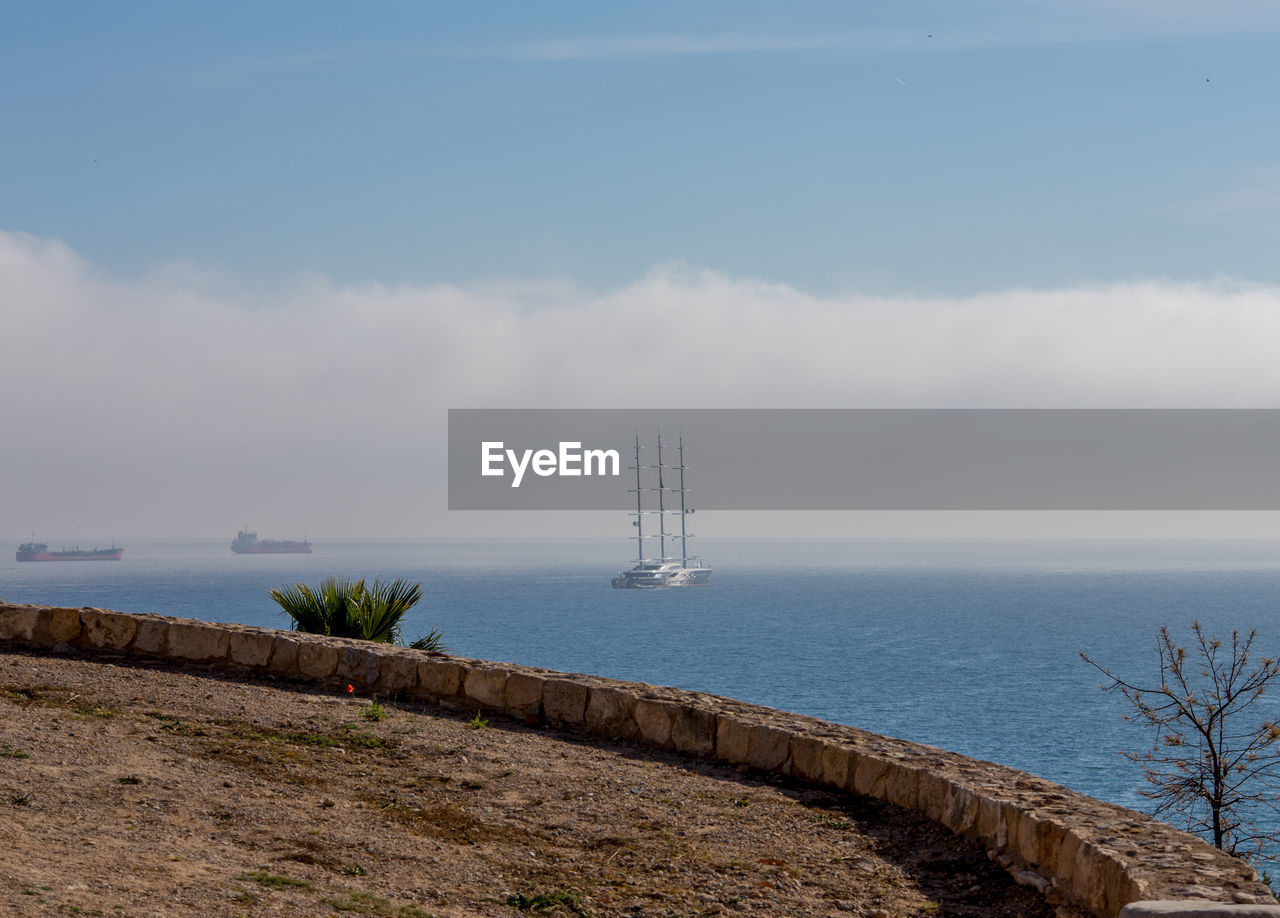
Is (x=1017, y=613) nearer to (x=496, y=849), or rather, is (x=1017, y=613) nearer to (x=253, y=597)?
(x=253, y=597)

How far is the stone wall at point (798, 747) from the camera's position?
15.1ft

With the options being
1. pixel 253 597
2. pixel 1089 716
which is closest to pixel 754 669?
pixel 1089 716

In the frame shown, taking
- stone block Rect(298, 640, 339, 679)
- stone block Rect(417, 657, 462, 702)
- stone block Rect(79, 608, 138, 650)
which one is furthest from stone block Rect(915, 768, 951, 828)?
stone block Rect(79, 608, 138, 650)

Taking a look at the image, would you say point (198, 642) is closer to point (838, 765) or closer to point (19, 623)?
point (19, 623)

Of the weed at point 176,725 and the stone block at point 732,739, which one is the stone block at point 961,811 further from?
the weed at point 176,725

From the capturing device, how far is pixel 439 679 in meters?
9.65

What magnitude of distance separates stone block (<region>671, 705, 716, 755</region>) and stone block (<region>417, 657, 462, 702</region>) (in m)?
2.13

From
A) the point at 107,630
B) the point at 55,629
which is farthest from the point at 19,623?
the point at 107,630

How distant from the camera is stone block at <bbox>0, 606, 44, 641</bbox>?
11.2m

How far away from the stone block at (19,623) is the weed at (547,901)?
26.9ft

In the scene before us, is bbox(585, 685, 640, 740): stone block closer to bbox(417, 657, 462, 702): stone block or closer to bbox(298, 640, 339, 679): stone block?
bbox(417, 657, 462, 702): stone block

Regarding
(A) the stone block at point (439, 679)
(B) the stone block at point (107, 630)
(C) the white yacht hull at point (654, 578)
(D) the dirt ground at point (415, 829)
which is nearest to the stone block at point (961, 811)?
(D) the dirt ground at point (415, 829)

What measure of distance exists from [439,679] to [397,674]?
431 mm

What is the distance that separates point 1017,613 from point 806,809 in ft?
447
